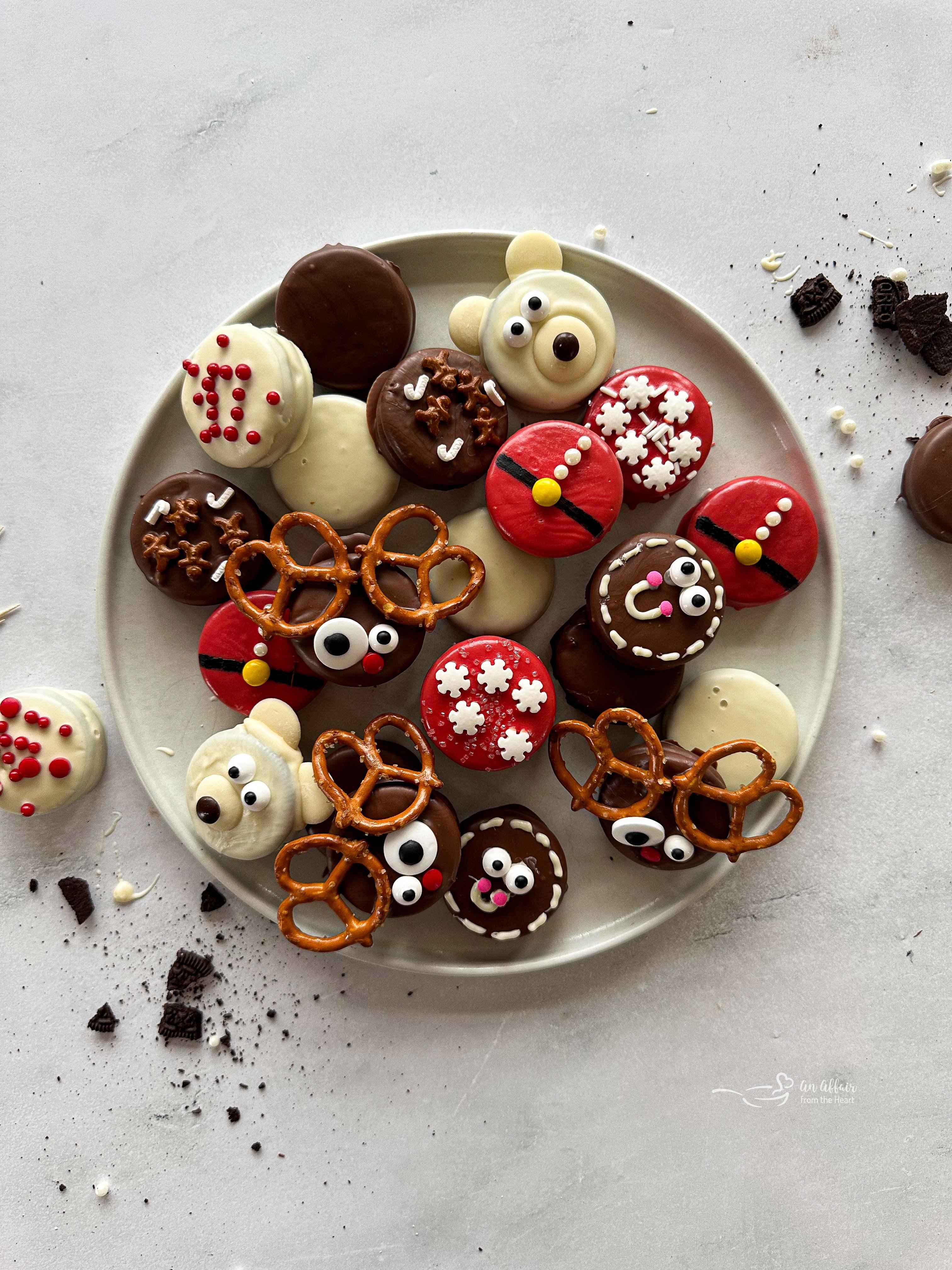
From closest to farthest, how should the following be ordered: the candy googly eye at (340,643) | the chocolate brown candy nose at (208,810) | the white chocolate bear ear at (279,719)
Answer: the candy googly eye at (340,643) → the chocolate brown candy nose at (208,810) → the white chocolate bear ear at (279,719)

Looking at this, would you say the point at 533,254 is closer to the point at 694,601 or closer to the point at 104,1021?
the point at 694,601

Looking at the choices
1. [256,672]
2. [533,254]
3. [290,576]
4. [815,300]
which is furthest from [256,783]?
[815,300]

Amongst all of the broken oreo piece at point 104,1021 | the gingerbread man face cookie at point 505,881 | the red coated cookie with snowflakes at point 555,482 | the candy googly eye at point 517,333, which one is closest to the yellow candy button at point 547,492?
the red coated cookie with snowflakes at point 555,482

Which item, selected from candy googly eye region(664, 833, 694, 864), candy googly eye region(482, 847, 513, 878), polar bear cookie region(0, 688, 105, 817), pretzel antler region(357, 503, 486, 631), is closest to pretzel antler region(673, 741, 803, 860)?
candy googly eye region(664, 833, 694, 864)

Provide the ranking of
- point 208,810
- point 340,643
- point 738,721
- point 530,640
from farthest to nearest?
point 530,640 < point 738,721 < point 208,810 < point 340,643

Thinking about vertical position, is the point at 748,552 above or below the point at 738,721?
above

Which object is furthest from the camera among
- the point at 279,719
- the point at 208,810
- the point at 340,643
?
the point at 279,719

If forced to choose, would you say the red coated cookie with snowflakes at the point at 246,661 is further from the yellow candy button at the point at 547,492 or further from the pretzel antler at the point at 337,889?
the yellow candy button at the point at 547,492
